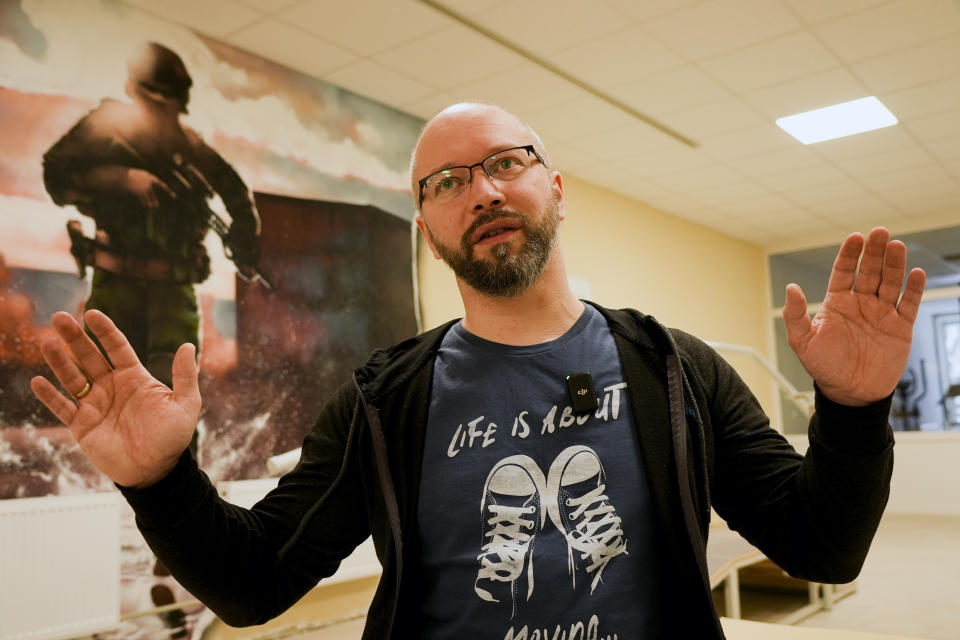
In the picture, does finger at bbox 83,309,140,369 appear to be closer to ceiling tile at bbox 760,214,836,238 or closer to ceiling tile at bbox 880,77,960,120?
ceiling tile at bbox 880,77,960,120

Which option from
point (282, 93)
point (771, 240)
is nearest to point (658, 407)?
point (282, 93)

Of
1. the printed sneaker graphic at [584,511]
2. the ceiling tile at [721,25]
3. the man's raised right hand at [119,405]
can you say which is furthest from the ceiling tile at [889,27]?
the man's raised right hand at [119,405]

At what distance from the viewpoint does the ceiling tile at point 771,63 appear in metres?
3.86

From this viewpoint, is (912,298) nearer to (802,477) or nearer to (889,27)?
(802,477)

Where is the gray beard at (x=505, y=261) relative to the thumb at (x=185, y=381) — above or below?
above

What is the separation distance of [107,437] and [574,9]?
306 centimetres

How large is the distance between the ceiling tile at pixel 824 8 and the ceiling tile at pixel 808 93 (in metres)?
0.69

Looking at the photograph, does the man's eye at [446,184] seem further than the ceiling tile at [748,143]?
No

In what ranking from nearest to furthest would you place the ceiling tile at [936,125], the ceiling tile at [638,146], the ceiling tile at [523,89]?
the ceiling tile at [523,89] → the ceiling tile at [936,125] → the ceiling tile at [638,146]

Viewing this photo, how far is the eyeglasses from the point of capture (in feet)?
3.81

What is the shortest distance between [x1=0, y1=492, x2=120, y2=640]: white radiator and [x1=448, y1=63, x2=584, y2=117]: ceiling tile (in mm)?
2736

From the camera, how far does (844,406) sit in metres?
0.89

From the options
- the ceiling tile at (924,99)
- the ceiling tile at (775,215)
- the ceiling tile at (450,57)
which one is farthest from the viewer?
the ceiling tile at (775,215)

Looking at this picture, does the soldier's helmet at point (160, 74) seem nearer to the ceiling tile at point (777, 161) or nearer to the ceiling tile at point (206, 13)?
the ceiling tile at point (206, 13)
